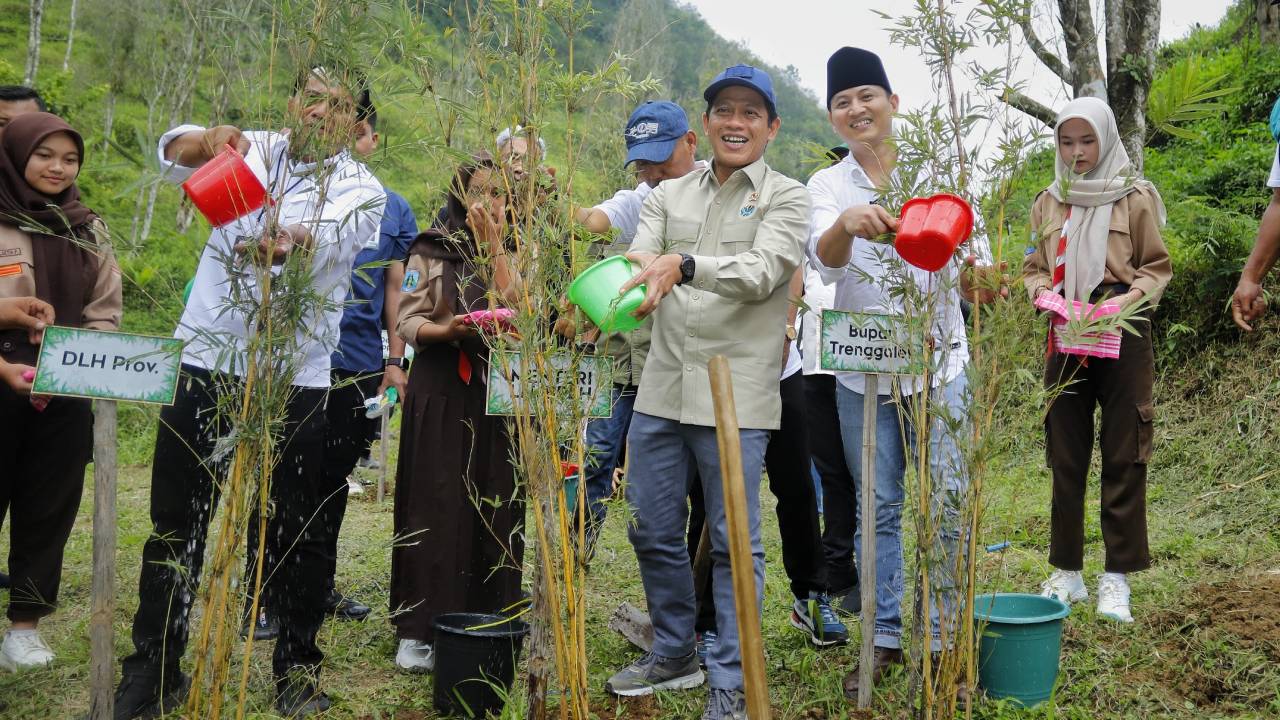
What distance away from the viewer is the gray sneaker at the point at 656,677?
307 centimetres

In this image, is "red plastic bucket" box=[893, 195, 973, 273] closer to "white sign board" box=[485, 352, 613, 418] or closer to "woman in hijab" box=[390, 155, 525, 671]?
"white sign board" box=[485, 352, 613, 418]

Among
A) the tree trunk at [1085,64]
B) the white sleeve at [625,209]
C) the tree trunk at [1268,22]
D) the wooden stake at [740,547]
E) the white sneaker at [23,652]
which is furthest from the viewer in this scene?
the tree trunk at [1268,22]

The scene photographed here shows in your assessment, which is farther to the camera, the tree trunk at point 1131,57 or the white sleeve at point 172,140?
the tree trunk at point 1131,57

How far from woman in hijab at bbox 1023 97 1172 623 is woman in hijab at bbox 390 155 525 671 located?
82.7 inches

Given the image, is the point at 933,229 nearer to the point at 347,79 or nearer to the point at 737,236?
the point at 737,236

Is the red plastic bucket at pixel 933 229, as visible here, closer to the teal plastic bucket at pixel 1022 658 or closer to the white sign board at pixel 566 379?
the white sign board at pixel 566 379

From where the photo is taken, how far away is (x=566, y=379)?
97.2 inches

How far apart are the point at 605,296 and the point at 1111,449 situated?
7.56ft

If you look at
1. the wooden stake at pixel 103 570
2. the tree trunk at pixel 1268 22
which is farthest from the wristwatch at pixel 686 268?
the tree trunk at pixel 1268 22

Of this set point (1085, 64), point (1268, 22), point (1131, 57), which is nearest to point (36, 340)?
point (1085, 64)

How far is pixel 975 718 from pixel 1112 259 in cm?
183

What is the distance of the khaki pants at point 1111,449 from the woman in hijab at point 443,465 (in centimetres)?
209

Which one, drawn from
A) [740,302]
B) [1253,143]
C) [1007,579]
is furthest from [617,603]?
[1253,143]

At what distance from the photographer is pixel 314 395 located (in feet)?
9.91
